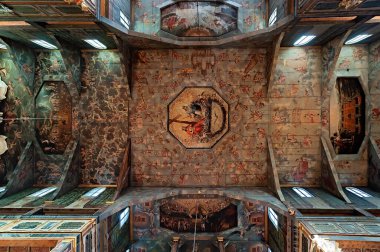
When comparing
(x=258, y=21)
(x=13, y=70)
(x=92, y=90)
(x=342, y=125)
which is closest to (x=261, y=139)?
(x=342, y=125)

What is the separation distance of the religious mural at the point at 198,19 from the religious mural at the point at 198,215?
25.0 ft

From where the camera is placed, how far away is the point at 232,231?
9656 millimetres

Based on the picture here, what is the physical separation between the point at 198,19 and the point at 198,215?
28.8 ft

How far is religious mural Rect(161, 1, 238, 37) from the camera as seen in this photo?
8680mm

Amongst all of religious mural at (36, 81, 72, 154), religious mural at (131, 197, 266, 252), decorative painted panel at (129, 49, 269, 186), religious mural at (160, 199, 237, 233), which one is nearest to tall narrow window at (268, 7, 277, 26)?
decorative painted panel at (129, 49, 269, 186)

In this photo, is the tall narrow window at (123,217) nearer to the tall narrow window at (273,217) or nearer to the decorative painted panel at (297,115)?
the tall narrow window at (273,217)

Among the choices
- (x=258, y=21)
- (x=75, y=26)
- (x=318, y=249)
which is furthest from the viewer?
(x=258, y=21)

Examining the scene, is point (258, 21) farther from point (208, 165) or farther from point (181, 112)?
point (208, 165)

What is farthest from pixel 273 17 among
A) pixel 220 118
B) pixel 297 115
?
pixel 220 118

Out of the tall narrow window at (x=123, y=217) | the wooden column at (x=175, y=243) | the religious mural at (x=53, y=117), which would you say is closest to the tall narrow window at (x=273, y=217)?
Answer: the wooden column at (x=175, y=243)

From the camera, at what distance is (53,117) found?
908 centimetres

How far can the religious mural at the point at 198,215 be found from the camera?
32.0ft

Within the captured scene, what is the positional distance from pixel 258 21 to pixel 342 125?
568 cm

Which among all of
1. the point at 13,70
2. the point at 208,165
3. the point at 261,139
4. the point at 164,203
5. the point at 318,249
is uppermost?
the point at 13,70
